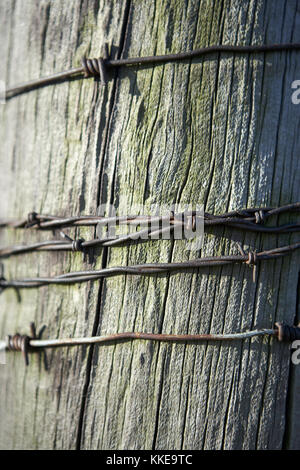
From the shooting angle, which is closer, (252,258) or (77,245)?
(252,258)

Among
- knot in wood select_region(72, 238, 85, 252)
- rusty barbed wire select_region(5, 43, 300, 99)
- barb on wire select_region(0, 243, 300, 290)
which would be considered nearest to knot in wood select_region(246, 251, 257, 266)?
barb on wire select_region(0, 243, 300, 290)

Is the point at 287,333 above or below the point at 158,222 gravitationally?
below

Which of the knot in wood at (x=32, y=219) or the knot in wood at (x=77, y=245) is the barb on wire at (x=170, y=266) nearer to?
the knot in wood at (x=77, y=245)

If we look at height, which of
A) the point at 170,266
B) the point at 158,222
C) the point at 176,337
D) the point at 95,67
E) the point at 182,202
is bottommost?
the point at 176,337

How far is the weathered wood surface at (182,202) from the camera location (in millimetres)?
2084

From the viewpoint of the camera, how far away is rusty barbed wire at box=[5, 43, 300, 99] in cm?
212

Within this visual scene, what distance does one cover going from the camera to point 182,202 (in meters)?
A: 2.14

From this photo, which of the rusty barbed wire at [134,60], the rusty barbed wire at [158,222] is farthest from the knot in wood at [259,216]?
the rusty barbed wire at [134,60]

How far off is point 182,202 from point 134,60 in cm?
75

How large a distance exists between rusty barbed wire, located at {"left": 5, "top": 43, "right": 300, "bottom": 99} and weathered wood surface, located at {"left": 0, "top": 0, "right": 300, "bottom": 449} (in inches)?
1.5

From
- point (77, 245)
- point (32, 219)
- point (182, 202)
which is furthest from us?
point (32, 219)

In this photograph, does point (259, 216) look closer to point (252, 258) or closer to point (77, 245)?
point (252, 258)

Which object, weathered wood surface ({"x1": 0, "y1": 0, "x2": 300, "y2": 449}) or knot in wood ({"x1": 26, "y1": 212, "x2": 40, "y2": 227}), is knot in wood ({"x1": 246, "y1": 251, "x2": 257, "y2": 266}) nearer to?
weathered wood surface ({"x1": 0, "y1": 0, "x2": 300, "y2": 449})

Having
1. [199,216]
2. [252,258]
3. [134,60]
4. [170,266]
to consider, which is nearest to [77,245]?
[170,266]
